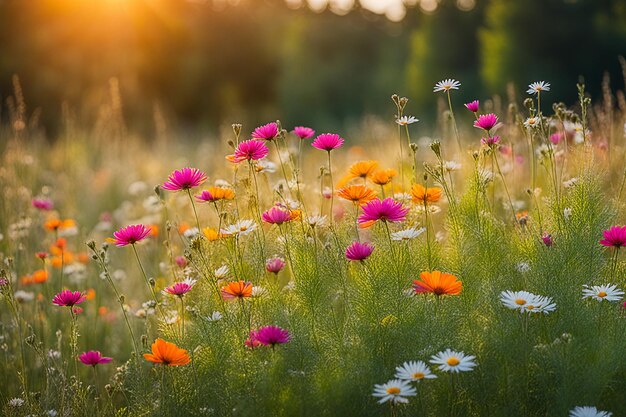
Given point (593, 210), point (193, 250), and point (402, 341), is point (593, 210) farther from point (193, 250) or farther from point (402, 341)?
point (193, 250)

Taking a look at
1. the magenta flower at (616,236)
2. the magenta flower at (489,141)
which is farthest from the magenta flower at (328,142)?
the magenta flower at (616,236)

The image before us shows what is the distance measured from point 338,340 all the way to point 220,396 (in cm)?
36

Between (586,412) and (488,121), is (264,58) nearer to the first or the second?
(488,121)

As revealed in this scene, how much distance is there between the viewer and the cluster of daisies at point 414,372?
1.59m

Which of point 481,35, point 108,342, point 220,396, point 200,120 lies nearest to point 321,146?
point 220,396

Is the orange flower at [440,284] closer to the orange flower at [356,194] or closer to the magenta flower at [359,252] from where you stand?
the magenta flower at [359,252]

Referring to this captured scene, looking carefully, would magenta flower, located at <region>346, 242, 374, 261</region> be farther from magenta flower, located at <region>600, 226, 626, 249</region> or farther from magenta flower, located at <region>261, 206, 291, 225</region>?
magenta flower, located at <region>600, 226, 626, 249</region>

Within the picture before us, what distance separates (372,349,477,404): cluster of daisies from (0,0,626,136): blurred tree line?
11135 millimetres

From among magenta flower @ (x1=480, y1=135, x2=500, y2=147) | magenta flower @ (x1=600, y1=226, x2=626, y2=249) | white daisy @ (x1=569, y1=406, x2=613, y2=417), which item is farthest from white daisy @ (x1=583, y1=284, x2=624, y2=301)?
magenta flower @ (x1=480, y1=135, x2=500, y2=147)

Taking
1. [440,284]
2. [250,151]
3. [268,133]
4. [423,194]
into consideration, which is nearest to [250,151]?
[250,151]

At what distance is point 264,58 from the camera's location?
19875 millimetres

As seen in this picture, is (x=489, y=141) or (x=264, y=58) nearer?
(x=489, y=141)

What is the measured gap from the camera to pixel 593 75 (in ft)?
47.3

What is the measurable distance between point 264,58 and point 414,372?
1891cm
